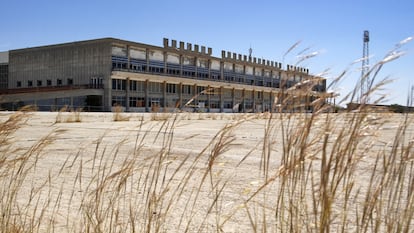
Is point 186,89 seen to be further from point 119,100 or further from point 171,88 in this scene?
point 119,100

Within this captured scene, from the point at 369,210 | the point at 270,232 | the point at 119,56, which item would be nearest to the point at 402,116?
the point at 369,210

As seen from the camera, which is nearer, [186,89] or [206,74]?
[186,89]

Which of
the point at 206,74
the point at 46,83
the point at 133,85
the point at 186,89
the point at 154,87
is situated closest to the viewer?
the point at 133,85

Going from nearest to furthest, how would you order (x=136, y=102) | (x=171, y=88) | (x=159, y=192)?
1. (x=159, y=192)
2. (x=136, y=102)
3. (x=171, y=88)

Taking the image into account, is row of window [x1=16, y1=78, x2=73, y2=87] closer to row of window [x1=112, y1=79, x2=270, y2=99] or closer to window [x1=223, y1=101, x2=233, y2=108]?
row of window [x1=112, y1=79, x2=270, y2=99]

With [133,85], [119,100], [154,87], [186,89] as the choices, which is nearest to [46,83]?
[119,100]

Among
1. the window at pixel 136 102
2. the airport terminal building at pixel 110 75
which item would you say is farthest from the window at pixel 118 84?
the window at pixel 136 102

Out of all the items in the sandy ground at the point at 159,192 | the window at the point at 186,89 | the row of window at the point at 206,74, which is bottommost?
the sandy ground at the point at 159,192

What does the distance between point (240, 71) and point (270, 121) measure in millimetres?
72692

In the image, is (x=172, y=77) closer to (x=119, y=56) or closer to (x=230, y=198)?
(x=119, y=56)

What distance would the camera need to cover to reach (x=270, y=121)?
2148mm

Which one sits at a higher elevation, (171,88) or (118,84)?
(118,84)

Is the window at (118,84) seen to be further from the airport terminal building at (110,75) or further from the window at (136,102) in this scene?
the window at (136,102)

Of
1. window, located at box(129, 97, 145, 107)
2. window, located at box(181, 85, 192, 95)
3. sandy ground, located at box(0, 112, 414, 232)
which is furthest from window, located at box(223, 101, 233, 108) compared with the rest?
sandy ground, located at box(0, 112, 414, 232)
